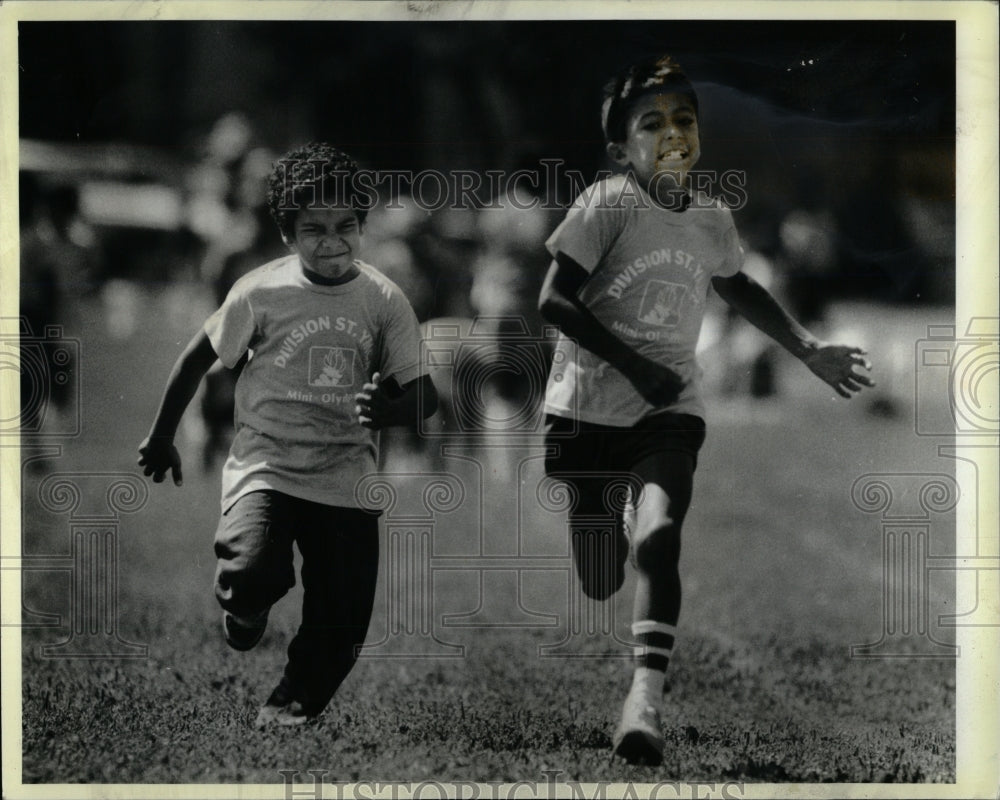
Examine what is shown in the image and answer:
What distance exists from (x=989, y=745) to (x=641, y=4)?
3.03 m

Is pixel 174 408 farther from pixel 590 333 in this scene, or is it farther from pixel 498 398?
pixel 590 333

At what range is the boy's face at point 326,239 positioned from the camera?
4.33m

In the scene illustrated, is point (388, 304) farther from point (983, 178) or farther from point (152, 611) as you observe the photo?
point (983, 178)

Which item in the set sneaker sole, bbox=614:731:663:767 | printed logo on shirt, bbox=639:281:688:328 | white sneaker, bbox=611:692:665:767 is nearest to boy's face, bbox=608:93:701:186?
printed logo on shirt, bbox=639:281:688:328

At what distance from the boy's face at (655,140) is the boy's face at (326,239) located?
3.28 feet

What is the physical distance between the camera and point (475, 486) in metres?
4.36

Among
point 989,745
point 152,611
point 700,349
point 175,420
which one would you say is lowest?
point 989,745

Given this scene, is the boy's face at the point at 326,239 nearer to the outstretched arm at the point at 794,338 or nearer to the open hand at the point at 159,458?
the open hand at the point at 159,458

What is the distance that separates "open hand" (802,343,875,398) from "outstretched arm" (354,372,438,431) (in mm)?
1408

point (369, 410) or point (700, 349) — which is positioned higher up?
point (700, 349)

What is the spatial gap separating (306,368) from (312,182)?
68 centimetres

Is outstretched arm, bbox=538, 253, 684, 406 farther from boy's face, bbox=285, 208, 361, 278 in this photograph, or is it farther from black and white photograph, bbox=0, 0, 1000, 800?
boy's face, bbox=285, 208, 361, 278

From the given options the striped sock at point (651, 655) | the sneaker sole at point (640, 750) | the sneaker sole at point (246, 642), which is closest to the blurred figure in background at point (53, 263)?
the sneaker sole at point (246, 642)

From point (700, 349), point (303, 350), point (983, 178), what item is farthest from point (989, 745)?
point (303, 350)
